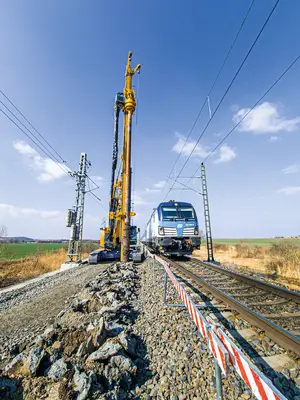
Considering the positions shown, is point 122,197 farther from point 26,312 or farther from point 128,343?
point 128,343

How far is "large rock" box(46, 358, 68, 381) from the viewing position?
242 centimetres

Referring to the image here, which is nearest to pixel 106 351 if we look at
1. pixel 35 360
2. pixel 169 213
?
pixel 35 360

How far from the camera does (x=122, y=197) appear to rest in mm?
13836

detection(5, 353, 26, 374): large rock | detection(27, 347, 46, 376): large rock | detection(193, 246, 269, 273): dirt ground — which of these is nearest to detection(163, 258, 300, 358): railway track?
detection(27, 347, 46, 376): large rock

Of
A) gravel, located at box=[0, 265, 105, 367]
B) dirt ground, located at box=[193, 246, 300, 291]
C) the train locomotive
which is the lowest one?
gravel, located at box=[0, 265, 105, 367]

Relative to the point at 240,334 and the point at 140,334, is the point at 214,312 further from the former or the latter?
the point at 140,334

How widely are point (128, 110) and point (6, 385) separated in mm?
15255

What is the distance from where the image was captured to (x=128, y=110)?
14609 mm

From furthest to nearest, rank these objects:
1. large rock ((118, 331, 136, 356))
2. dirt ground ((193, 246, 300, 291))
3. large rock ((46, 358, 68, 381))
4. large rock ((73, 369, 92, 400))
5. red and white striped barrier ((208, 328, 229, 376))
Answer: dirt ground ((193, 246, 300, 291)) → large rock ((118, 331, 136, 356)) → large rock ((46, 358, 68, 381)) → large rock ((73, 369, 92, 400)) → red and white striped barrier ((208, 328, 229, 376))

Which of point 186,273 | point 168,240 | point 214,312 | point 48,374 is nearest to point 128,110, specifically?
point 168,240

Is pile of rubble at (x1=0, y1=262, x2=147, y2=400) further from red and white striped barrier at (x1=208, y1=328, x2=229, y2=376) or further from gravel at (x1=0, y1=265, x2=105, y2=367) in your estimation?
red and white striped barrier at (x1=208, y1=328, x2=229, y2=376)

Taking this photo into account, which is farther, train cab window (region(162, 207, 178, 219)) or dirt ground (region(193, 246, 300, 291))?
train cab window (region(162, 207, 178, 219))

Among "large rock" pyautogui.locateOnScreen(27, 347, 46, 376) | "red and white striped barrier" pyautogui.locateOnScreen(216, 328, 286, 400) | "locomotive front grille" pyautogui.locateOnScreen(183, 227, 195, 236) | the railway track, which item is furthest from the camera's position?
"locomotive front grille" pyautogui.locateOnScreen(183, 227, 195, 236)

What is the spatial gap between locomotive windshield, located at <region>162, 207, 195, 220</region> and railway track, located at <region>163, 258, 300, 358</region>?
18.8 ft
